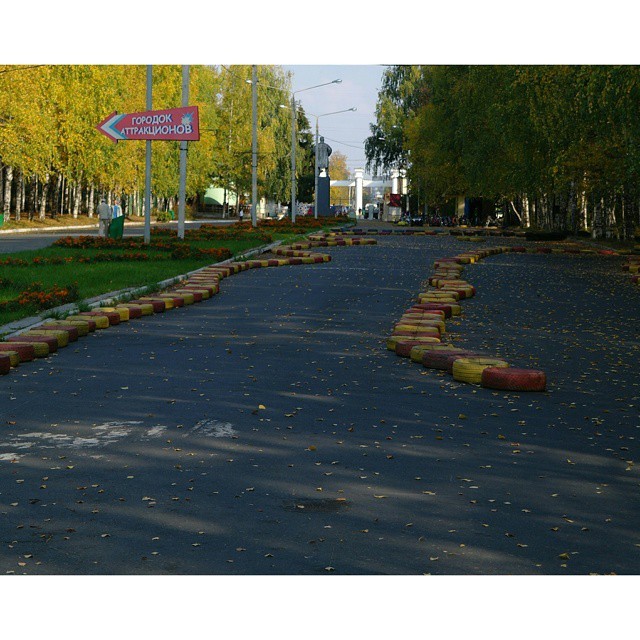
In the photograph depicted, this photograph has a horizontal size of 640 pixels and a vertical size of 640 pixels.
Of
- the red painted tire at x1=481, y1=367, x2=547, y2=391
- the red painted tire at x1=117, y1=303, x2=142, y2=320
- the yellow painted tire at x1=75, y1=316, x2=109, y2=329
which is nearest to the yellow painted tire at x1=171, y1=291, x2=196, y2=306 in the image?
the red painted tire at x1=117, y1=303, x2=142, y2=320

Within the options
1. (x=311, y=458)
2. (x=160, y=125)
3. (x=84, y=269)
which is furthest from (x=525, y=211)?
(x=311, y=458)

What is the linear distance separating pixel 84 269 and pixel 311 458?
1748cm

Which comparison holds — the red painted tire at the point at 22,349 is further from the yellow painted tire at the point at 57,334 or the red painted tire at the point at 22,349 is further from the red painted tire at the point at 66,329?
the red painted tire at the point at 66,329

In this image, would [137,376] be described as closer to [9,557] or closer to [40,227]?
[9,557]

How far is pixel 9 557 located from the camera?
5.23 m

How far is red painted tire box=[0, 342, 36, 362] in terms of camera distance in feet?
37.8

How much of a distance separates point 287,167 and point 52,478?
8515 cm

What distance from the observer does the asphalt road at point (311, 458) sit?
5352 millimetres

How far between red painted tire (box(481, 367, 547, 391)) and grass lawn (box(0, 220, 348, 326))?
22.2 feet

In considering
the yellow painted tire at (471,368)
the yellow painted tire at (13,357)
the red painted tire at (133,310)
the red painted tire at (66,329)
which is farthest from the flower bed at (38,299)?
the yellow painted tire at (471,368)

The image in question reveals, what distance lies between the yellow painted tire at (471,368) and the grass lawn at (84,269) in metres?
6.28

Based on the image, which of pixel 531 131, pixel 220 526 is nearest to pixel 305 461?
pixel 220 526

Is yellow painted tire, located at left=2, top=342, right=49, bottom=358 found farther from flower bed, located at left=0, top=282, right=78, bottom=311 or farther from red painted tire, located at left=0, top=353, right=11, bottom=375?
flower bed, located at left=0, top=282, right=78, bottom=311

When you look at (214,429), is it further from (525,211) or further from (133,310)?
(525,211)
